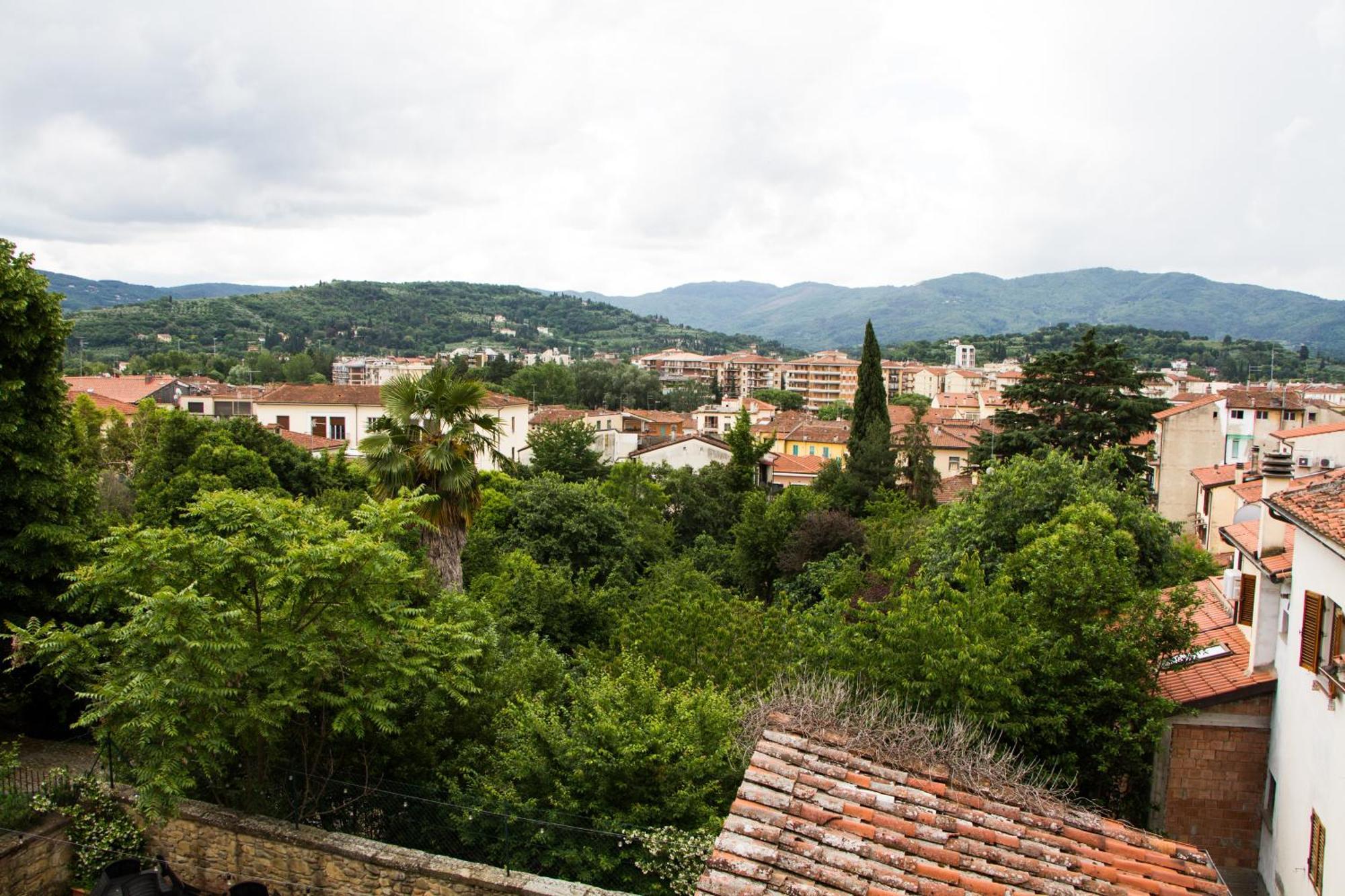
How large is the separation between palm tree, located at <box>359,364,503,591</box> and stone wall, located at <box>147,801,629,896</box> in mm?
6890

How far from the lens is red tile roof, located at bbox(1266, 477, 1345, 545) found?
8.04m

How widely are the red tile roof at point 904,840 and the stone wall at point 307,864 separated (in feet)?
8.12

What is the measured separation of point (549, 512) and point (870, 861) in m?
23.9

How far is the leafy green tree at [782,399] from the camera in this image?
138875 mm

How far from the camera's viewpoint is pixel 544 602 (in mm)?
21828

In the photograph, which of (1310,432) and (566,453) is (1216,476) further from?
(566,453)

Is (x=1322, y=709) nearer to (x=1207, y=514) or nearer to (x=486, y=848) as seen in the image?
(x=486, y=848)

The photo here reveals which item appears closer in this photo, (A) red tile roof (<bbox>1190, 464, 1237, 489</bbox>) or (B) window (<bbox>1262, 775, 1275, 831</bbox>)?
(B) window (<bbox>1262, 775, 1275, 831</bbox>)

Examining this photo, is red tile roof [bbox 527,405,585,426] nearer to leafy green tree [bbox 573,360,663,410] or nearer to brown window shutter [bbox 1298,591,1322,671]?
leafy green tree [bbox 573,360,663,410]

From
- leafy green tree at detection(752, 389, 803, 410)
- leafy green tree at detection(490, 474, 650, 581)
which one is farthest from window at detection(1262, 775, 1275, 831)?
leafy green tree at detection(752, 389, 803, 410)

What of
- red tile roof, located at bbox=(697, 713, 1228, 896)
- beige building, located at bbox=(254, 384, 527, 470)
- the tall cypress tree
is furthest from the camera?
beige building, located at bbox=(254, 384, 527, 470)

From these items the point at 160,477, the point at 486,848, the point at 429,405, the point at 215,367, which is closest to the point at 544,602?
the point at 429,405

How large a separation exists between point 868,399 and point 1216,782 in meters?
37.7

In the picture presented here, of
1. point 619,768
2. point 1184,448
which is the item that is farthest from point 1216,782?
point 1184,448
